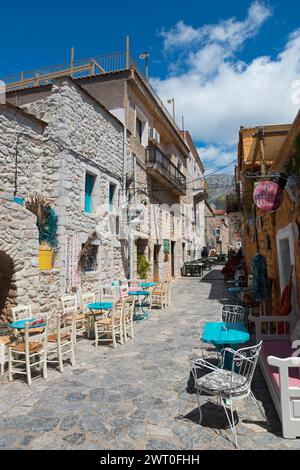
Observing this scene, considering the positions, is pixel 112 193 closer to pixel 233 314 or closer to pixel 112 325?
pixel 112 325

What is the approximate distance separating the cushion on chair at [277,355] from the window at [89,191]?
692 centimetres

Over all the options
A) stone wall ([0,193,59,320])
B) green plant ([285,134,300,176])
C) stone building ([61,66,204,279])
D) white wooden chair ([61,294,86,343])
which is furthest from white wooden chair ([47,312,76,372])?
stone building ([61,66,204,279])

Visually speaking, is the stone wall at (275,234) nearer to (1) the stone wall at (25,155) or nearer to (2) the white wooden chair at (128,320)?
(2) the white wooden chair at (128,320)

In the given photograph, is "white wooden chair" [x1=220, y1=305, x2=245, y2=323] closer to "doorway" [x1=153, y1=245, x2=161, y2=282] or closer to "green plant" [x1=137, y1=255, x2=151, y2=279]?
"green plant" [x1=137, y1=255, x2=151, y2=279]

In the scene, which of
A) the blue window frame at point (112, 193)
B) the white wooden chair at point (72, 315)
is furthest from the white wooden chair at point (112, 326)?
the blue window frame at point (112, 193)

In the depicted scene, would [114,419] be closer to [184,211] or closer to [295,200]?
[295,200]

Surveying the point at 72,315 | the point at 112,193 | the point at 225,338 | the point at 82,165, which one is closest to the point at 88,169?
the point at 82,165

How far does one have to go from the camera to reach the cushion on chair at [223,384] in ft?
10.1

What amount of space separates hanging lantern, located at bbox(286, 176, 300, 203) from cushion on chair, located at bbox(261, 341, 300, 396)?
219 centimetres

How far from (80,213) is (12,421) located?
6.39m

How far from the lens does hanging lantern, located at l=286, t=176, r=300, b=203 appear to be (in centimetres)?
422

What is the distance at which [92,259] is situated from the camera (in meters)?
9.96

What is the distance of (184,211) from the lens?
76.1ft

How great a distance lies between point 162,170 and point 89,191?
21.3 feet
